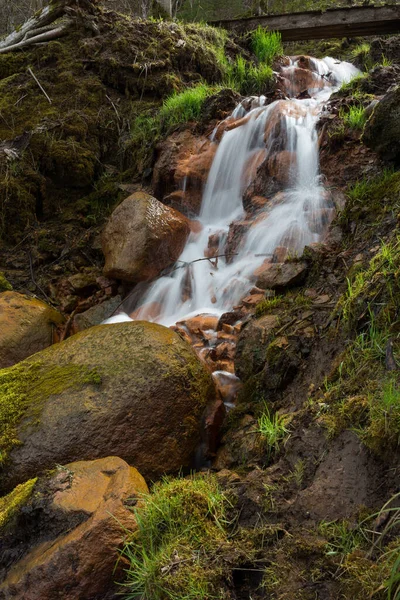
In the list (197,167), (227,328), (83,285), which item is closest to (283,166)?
(197,167)

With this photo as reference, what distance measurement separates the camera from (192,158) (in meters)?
6.32

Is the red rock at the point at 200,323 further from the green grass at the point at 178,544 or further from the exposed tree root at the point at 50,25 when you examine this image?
the exposed tree root at the point at 50,25

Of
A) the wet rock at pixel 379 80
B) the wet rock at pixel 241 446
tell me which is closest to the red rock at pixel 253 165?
the wet rock at pixel 379 80

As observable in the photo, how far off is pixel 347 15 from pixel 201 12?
11.8 m

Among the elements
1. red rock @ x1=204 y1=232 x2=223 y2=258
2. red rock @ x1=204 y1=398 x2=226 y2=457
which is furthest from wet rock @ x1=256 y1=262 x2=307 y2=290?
red rock @ x1=204 y1=232 x2=223 y2=258

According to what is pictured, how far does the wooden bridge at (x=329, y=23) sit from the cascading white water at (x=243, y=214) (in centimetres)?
363

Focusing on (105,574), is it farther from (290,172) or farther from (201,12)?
(201,12)

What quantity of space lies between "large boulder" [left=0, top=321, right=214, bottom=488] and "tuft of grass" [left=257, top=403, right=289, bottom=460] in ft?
1.87

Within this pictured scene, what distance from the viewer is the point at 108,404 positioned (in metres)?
2.92

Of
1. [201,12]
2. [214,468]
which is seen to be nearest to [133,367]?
[214,468]

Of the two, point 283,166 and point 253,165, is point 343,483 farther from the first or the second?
point 253,165

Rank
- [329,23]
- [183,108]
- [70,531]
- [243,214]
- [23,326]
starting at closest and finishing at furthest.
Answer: [70,531], [23,326], [243,214], [183,108], [329,23]

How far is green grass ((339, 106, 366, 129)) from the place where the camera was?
514cm

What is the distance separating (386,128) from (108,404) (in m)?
3.07
